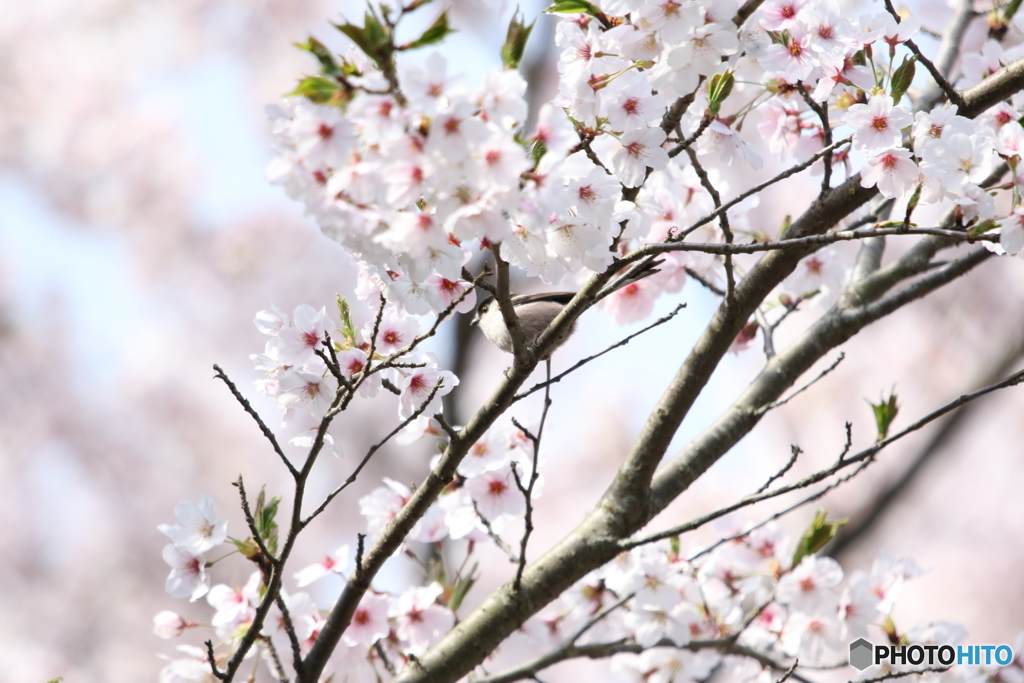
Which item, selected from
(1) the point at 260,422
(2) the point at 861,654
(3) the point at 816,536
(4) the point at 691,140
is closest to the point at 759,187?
(4) the point at 691,140

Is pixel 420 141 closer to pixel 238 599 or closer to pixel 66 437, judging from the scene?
pixel 238 599

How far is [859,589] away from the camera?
2.52m

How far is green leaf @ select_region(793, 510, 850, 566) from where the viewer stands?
91.4 inches

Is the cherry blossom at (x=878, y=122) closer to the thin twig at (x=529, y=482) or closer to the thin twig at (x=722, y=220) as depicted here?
the thin twig at (x=722, y=220)

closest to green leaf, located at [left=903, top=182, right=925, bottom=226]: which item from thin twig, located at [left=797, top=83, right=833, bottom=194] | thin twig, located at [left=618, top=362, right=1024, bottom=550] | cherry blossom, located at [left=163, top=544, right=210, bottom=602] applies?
thin twig, located at [left=797, top=83, right=833, bottom=194]

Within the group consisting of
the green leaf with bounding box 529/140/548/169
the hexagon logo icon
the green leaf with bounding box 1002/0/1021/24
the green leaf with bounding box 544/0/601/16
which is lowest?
the hexagon logo icon

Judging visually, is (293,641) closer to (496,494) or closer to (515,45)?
(496,494)

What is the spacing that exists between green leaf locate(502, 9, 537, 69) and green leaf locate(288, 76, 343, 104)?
284 mm

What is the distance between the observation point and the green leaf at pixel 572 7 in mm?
1588

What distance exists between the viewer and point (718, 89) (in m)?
1.71

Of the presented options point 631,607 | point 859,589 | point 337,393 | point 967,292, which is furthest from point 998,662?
point 967,292

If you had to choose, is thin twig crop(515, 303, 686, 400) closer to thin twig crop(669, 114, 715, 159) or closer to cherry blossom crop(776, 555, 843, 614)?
thin twig crop(669, 114, 715, 159)

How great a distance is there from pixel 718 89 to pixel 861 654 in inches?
71.4

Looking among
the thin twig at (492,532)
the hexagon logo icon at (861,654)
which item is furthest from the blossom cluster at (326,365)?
the hexagon logo icon at (861,654)
